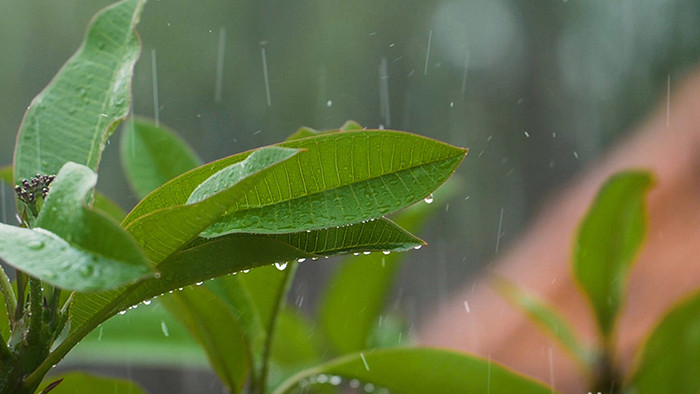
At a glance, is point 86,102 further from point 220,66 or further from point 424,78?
point 424,78

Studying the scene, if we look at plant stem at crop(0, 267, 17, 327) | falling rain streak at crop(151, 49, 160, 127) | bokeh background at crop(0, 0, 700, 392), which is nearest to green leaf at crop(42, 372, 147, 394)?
plant stem at crop(0, 267, 17, 327)

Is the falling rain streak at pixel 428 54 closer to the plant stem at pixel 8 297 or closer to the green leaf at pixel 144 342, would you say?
the green leaf at pixel 144 342

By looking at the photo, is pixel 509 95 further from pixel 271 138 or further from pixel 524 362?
pixel 524 362

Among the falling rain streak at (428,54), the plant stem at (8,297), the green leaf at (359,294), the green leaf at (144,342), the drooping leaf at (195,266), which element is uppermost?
the falling rain streak at (428,54)

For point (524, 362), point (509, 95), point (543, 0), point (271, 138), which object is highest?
point (543, 0)

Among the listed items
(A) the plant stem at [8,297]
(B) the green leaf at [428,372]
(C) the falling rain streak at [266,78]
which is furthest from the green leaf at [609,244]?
(C) the falling rain streak at [266,78]

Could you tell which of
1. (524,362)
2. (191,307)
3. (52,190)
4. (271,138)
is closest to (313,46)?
(271,138)
